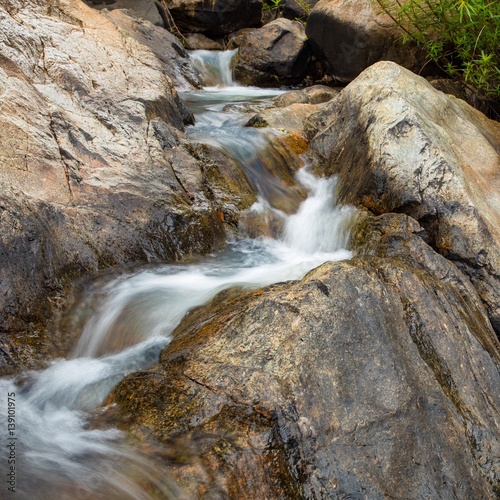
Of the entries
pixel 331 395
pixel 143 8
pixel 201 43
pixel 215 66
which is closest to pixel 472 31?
pixel 331 395

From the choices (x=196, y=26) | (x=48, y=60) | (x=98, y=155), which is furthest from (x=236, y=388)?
(x=196, y=26)

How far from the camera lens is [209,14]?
15.8 meters

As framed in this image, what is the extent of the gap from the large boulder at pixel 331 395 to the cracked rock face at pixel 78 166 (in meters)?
1.46

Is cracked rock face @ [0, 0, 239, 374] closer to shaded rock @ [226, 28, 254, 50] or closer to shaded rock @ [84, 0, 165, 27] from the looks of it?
shaded rock @ [84, 0, 165, 27]

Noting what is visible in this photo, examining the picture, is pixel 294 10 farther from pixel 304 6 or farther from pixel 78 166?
pixel 78 166

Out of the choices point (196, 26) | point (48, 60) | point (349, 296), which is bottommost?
point (349, 296)

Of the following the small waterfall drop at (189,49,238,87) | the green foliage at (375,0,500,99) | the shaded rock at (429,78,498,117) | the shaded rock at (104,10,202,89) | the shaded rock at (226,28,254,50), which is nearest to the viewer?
the green foliage at (375,0,500,99)

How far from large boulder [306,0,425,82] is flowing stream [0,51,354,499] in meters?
4.80

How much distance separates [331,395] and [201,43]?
1502 cm

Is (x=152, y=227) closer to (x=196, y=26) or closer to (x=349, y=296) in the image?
(x=349, y=296)

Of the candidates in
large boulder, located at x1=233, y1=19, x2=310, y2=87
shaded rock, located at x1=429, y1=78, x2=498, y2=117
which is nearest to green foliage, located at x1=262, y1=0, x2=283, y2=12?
large boulder, located at x1=233, y1=19, x2=310, y2=87

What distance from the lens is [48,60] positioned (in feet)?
21.1

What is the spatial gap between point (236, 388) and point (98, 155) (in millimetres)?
3509

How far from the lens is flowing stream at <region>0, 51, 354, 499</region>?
110 inches
